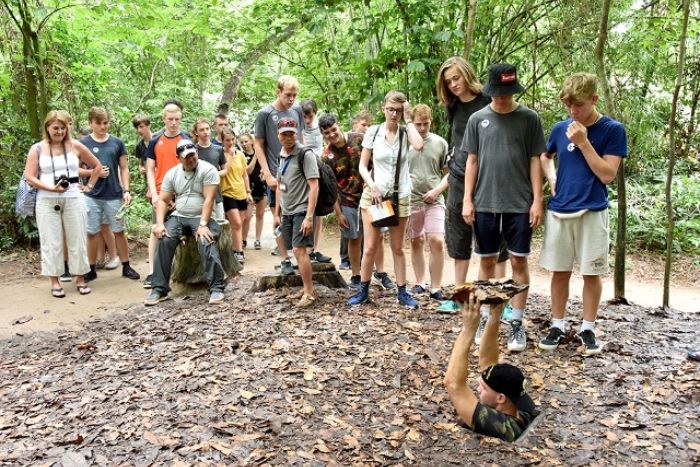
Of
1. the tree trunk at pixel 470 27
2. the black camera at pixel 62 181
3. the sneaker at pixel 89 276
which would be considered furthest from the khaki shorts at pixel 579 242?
the sneaker at pixel 89 276

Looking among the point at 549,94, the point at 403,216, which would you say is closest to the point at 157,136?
the point at 403,216

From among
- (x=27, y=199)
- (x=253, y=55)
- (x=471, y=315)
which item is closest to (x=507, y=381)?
(x=471, y=315)

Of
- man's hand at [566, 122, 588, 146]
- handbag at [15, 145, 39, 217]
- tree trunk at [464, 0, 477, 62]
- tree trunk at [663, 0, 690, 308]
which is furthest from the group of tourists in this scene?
tree trunk at [464, 0, 477, 62]

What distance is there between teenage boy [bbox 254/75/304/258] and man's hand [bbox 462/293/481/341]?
3.27 metres

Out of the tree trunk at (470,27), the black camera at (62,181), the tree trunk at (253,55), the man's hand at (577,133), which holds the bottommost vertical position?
the black camera at (62,181)

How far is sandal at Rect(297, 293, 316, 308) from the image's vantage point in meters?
5.20

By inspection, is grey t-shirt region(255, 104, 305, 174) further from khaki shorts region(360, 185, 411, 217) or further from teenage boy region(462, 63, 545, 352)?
teenage boy region(462, 63, 545, 352)

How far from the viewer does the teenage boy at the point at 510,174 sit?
13.3 feet

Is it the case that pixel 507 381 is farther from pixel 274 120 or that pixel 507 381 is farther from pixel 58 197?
pixel 58 197

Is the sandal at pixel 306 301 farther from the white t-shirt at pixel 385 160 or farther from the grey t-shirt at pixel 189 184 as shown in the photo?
the grey t-shirt at pixel 189 184

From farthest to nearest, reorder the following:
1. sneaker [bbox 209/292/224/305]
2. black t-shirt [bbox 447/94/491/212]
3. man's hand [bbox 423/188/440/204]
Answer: sneaker [bbox 209/292/224/305]
man's hand [bbox 423/188/440/204]
black t-shirt [bbox 447/94/491/212]

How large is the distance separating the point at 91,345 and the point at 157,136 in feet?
9.26

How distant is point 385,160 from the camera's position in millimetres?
4961

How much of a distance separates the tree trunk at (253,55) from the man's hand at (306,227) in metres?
8.49
